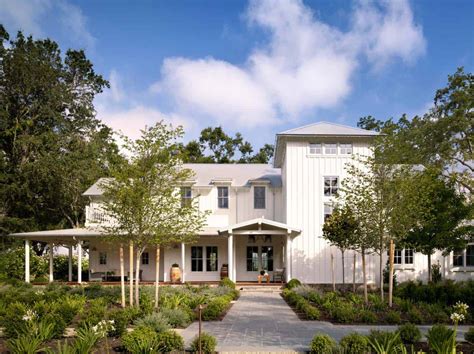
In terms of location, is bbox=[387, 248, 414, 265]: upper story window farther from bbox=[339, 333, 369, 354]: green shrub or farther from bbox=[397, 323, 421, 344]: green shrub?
bbox=[339, 333, 369, 354]: green shrub

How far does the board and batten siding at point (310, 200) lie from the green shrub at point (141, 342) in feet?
53.8

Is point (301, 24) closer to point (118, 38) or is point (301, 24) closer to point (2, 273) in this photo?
point (118, 38)

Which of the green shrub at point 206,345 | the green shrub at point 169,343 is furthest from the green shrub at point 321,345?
the green shrub at point 169,343

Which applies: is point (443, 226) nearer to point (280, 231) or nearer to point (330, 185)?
point (330, 185)

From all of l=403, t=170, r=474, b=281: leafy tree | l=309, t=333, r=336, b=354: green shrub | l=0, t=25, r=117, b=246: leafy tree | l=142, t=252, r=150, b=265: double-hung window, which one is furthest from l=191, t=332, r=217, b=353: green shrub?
l=0, t=25, r=117, b=246: leafy tree

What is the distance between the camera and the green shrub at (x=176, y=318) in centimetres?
1192

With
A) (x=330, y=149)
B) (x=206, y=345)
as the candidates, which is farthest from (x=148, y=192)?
(x=330, y=149)

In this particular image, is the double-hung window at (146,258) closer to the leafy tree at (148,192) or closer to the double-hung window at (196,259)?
the double-hung window at (196,259)

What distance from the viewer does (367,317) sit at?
12719mm

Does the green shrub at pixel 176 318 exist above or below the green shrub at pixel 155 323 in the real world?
below

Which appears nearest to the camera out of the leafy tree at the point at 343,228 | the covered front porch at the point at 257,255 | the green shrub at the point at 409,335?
the green shrub at the point at 409,335

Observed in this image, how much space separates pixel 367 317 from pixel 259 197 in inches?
605

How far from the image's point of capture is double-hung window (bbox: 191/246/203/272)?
89.1ft

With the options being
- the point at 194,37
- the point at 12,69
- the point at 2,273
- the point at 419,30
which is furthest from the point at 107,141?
the point at 419,30
